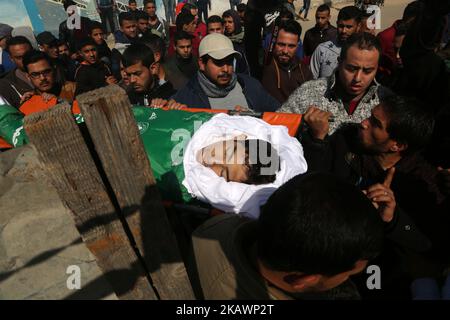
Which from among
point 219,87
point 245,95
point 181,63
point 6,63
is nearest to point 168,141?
point 219,87

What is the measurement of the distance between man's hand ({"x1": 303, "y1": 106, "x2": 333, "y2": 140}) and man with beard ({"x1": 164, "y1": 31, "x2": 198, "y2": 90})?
259 centimetres

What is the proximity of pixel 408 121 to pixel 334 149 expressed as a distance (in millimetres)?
468

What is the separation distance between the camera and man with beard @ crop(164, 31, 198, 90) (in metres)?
4.26

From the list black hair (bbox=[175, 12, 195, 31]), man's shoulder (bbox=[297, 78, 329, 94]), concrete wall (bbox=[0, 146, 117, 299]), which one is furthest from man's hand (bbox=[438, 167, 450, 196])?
black hair (bbox=[175, 12, 195, 31])

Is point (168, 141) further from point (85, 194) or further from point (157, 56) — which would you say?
point (157, 56)

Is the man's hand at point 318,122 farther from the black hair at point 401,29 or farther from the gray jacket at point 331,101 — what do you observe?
the black hair at point 401,29

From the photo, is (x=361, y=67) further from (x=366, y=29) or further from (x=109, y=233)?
(x=366, y=29)

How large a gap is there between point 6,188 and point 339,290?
142 inches

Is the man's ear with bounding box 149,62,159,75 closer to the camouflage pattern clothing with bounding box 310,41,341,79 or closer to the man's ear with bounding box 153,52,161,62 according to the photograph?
the man's ear with bounding box 153,52,161,62

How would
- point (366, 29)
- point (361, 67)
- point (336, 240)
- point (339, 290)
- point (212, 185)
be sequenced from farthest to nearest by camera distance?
point (366, 29), point (361, 67), point (212, 185), point (339, 290), point (336, 240)

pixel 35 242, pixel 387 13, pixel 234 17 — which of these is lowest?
pixel 35 242

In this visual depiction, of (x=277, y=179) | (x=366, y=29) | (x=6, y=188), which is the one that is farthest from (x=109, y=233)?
(x=366, y=29)

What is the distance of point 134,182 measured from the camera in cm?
106

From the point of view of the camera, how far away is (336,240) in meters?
0.89
